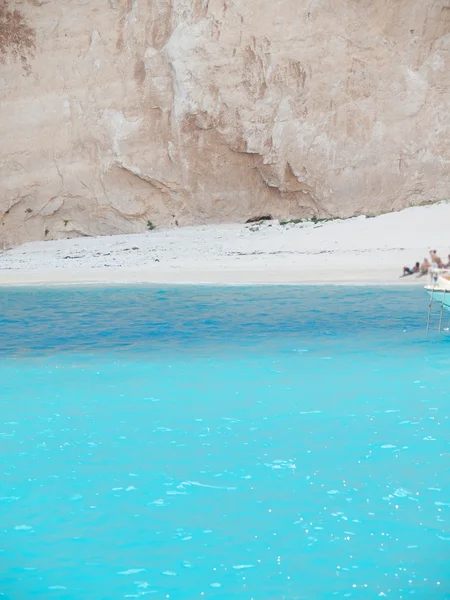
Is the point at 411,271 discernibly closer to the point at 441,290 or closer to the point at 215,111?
the point at 441,290

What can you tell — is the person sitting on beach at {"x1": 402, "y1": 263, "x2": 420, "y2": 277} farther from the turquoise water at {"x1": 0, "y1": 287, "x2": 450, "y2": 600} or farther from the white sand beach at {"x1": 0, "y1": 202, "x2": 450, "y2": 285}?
the turquoise water at {"x1": 0, "y1": 287, "x2": 450, "y2": 600}

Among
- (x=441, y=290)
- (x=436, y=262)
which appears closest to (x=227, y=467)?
(x=441, y=290)

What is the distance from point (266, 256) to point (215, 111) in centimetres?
634

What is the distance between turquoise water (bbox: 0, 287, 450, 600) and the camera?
3297mm

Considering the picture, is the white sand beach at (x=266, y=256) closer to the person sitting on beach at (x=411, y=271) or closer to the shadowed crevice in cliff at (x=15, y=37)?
the person sitting on beach at (x=411, y=271)

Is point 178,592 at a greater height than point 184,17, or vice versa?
point 184,17

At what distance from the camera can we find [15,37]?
21.5m

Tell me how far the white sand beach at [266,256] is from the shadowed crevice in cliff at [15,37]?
618 centimetres

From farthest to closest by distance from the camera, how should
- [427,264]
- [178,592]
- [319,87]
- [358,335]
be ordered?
[319,87] < [427,264] < [358,335] < [178,592]

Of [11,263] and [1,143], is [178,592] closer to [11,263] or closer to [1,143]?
[11,263]

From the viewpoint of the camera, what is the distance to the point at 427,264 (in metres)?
13.2

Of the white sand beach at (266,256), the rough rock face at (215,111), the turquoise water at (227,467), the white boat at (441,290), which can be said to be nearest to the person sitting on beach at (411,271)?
the white sand beach at (266,256)

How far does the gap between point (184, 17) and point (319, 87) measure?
384 cm

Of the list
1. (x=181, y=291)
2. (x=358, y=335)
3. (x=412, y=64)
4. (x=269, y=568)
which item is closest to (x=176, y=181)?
(x=412, y=64)
